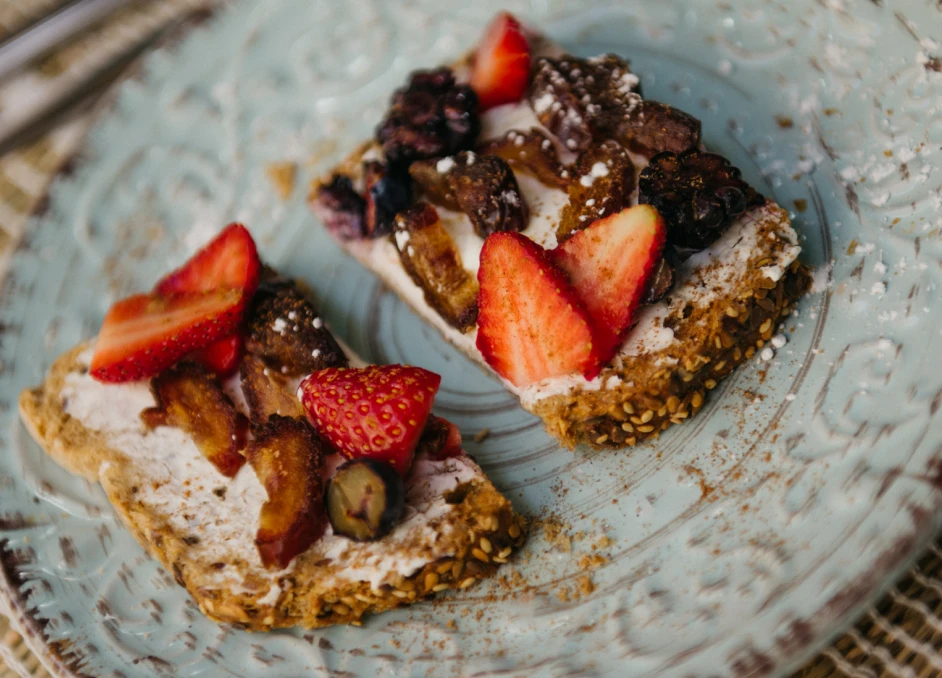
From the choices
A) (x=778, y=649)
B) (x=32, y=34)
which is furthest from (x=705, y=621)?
(x=32, y=34)

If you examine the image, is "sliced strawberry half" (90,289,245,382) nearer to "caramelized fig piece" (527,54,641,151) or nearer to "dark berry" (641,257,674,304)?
"caramelized fig piece" (527,54,641,151)

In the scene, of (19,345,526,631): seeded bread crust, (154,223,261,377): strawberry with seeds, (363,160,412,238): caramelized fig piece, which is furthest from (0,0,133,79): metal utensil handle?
(19,345,526,631): seeded bread crust

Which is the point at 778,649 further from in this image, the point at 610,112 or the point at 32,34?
the point at 32,34

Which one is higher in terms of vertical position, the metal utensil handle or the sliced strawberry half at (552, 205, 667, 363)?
the metal utensil handle

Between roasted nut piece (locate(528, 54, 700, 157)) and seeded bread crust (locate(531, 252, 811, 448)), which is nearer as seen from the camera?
seeded bread crust (locate(531, 252, 811, 448))

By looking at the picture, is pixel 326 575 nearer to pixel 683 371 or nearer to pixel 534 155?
pixel 683 371

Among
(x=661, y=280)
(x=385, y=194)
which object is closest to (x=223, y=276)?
(x=385, y=194)
